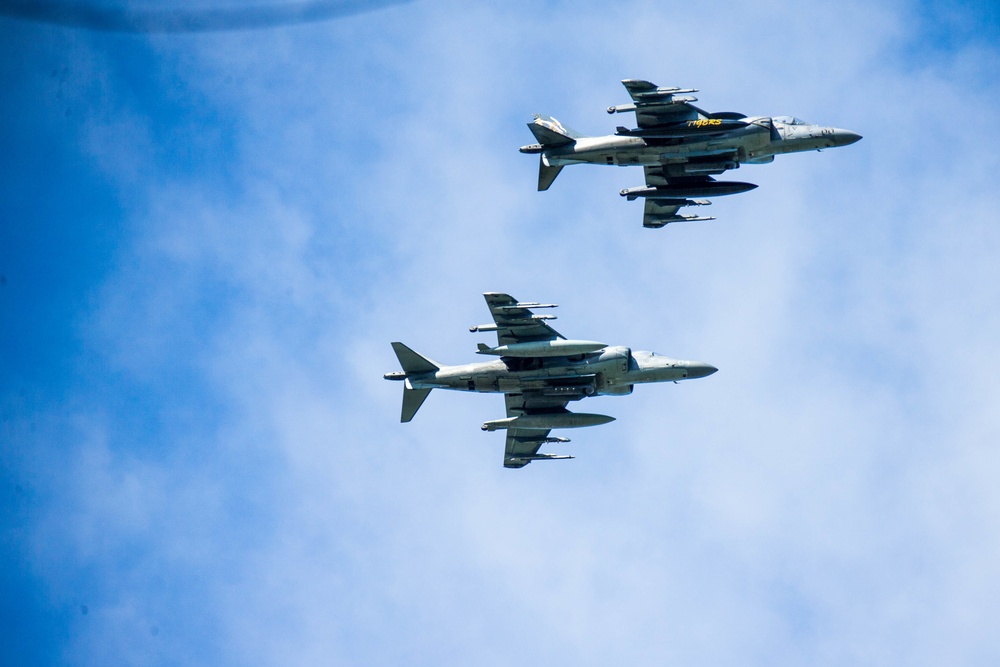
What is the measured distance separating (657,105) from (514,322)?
1496 cm

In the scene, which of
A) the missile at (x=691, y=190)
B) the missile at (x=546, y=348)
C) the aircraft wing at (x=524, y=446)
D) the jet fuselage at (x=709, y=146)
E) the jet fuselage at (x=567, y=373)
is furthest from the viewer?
the aircraft wing at (x=524, y=446)

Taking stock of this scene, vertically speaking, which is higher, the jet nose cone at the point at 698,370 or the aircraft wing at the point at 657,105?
the aircraft wing at the point at 657,105

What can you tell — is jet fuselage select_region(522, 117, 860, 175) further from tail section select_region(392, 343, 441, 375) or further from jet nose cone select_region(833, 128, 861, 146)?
tail section select_region(392, 343, 441, 375)

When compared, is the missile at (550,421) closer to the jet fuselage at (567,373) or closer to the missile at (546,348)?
the jet fuselage at (567,373)

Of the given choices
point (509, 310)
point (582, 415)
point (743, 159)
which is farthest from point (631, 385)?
point (743, 159)

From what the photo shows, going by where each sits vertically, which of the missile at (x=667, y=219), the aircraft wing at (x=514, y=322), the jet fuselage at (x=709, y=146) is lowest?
the aircraft wing at (x=514, y=322)

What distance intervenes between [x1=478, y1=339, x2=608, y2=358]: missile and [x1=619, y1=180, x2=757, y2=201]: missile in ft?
45.5

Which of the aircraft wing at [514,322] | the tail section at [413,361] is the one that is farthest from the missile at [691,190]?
the tail section at [413,361]

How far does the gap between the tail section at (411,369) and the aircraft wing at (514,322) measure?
465 cm

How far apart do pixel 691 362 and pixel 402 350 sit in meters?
16.4

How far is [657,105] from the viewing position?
290ft

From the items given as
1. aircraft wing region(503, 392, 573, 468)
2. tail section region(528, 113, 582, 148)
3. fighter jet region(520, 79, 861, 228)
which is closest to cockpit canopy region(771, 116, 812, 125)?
fighter jet region(520, 79, 861, 228)

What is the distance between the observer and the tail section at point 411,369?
87925 mm

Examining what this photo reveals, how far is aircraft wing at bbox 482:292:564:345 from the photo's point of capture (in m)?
85.9
